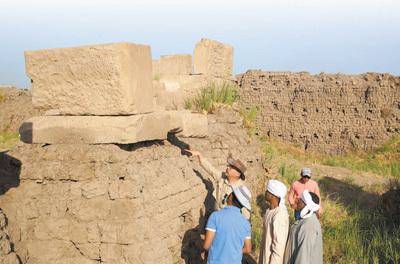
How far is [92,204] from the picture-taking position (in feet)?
12.3

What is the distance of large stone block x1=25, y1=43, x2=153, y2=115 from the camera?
390 cm

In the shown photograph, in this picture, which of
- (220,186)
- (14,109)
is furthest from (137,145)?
(14,109)

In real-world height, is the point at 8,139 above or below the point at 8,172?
below

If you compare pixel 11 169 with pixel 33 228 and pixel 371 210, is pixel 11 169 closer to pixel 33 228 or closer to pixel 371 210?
pixel 33 228

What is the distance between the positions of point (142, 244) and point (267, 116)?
16131 millimetres

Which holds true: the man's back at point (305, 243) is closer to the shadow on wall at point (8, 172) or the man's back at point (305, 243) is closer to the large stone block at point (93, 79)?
the large stone block at point (93, 79)

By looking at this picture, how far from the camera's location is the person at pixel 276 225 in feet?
12.7

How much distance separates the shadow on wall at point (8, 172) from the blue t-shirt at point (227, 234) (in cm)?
185

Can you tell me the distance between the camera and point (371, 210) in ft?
27.2

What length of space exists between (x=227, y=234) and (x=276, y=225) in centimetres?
57

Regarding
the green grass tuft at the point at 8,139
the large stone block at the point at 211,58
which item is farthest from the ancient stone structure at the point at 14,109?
the large stone block at the point at 211,58

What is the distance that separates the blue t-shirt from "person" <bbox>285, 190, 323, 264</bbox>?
1.59 ft

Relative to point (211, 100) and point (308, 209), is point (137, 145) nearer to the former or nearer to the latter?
point (308, 209)

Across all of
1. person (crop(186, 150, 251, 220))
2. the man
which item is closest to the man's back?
the man
